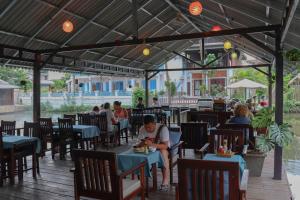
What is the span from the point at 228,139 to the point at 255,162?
136 cm

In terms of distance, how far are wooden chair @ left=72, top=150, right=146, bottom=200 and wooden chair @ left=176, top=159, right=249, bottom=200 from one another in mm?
763

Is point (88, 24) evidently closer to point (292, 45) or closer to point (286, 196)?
point (292, 45)

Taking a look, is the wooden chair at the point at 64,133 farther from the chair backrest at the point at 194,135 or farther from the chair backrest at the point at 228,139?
the chair backrest at the point at 228,139

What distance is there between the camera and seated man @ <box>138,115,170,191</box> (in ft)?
14.5

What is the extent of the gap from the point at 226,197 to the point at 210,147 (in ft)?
6.06

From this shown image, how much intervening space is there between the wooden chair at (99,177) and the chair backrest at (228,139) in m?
1.70

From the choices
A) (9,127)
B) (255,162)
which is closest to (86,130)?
(9,127)

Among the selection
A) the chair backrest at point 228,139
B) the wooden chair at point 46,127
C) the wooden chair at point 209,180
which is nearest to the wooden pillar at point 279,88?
the chair backrest at point 228,139

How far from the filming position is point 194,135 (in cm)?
→ 615

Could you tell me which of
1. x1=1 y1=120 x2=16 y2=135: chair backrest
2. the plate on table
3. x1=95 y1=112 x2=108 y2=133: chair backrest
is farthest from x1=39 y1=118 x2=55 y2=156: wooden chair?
the plate on table

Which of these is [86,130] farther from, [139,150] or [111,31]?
[111,31]

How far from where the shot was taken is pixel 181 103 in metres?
22.0

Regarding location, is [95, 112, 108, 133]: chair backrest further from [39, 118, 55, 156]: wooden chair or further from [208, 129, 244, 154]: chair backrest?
[208, 129, 244, 154]: chair backrest

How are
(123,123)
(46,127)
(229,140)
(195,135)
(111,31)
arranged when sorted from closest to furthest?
(229,140) → (195,135) → (46,127) → (123,123) → (111,31)
